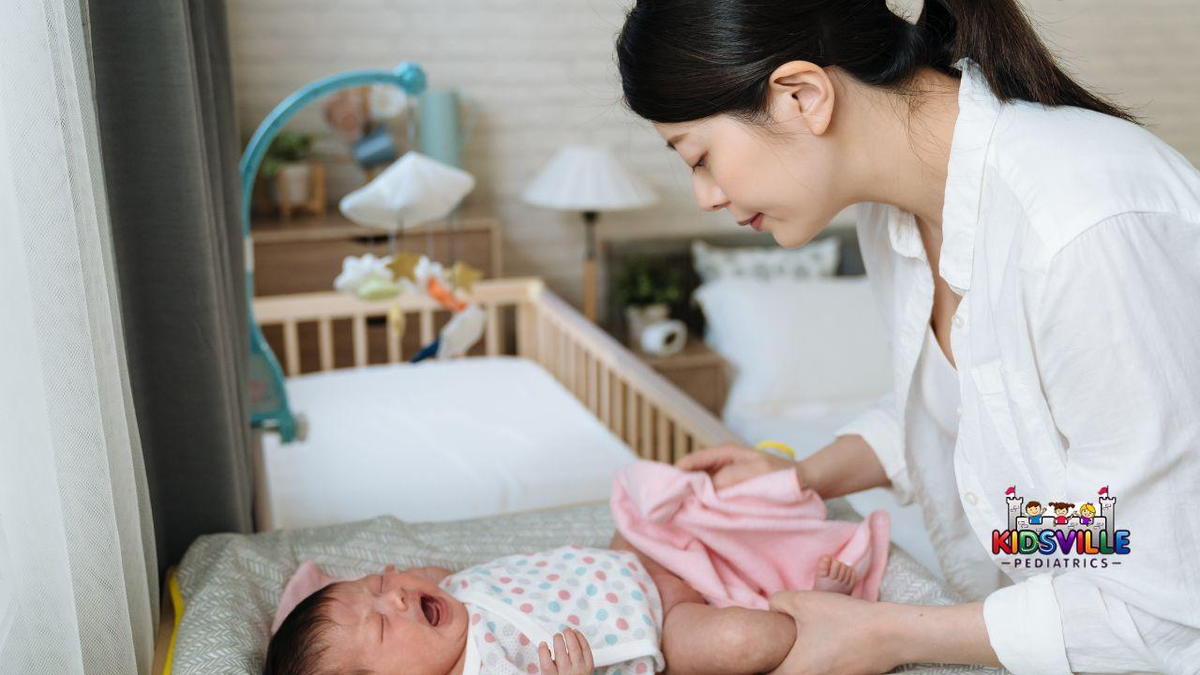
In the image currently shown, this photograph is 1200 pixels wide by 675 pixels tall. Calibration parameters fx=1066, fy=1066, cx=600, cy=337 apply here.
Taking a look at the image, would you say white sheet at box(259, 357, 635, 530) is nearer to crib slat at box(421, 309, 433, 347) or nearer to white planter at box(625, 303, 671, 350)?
crib slat at box(421, 309, 433, 347)

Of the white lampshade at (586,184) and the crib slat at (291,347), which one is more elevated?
the white lampshade at (586,184)

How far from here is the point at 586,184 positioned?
3.21 m

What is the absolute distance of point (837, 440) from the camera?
137cm

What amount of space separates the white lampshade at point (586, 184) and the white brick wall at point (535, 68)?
0.57 ft

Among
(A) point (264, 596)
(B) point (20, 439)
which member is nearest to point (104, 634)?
(B) point (20, 439)

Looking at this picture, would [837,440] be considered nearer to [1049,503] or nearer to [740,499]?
[740,499]

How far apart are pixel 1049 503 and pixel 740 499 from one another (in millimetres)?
415

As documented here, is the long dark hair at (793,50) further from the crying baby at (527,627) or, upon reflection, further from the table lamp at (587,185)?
the table lamp at (587,185)

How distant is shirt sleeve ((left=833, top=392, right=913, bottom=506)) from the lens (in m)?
1.33

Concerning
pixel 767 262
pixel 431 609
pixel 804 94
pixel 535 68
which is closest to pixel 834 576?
pixel 431 609

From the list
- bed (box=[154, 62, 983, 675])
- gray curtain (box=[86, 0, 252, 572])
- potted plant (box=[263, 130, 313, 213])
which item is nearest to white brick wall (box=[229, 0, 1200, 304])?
potted plant (box=[263, 130, 313, 213])

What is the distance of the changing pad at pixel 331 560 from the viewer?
3.51 feet

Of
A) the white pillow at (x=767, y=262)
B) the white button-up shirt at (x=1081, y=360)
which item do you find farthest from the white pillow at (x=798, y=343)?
the white button-up shirt at (x=1081, y=360)

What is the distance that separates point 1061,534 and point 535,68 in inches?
108
